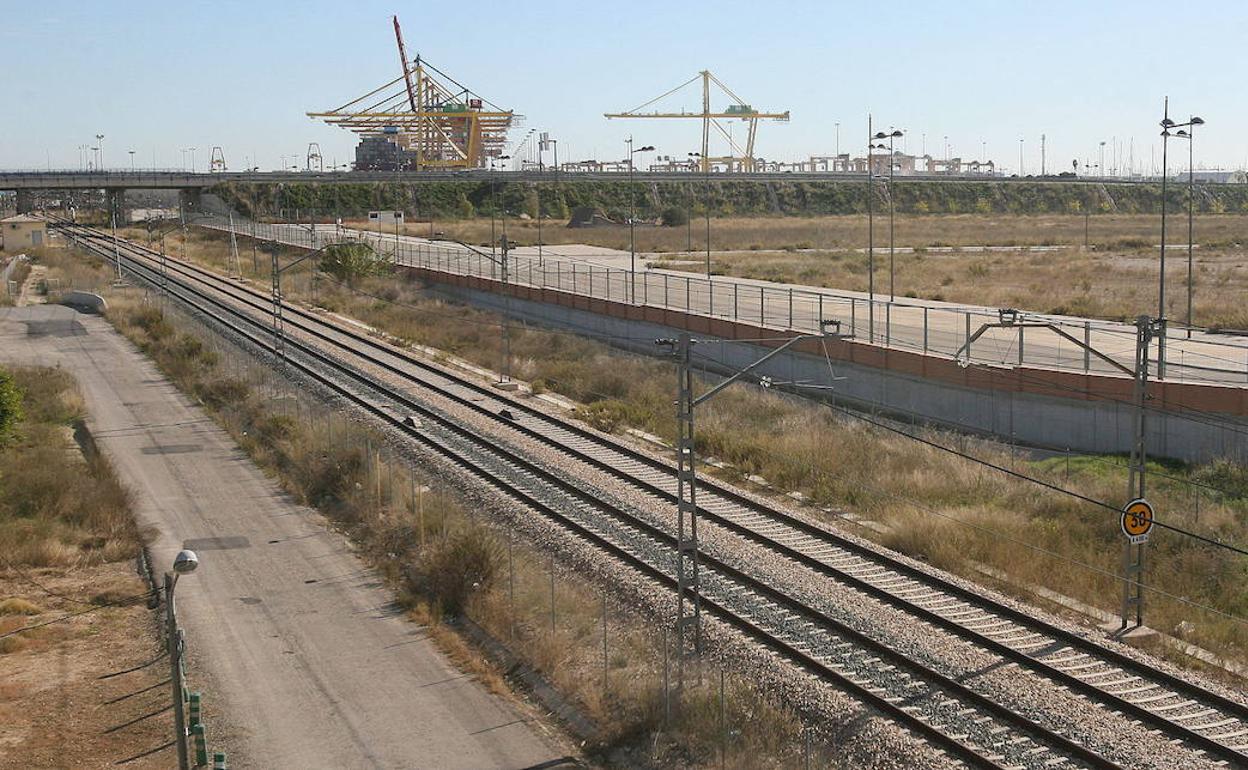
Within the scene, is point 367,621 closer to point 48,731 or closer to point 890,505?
point 48,731

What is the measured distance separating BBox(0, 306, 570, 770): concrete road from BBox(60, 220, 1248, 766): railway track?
15.8 ft

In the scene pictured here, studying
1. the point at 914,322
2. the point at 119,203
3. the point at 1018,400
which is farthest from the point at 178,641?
the point at 119,203

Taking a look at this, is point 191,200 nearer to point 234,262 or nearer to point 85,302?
point 234,262

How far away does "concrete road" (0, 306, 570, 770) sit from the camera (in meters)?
18.9

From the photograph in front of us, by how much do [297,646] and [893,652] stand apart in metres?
9.98

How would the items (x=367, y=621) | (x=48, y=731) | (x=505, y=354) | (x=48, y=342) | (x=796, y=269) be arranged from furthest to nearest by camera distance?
(x=796, y=269)
(x=48, y=342)
(x=505, y=354)
(x=367, y=621)
(x=48, y=731)

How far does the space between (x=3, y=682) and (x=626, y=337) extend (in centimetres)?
3852

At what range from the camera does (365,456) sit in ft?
112

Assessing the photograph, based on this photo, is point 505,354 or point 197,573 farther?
point 505,354

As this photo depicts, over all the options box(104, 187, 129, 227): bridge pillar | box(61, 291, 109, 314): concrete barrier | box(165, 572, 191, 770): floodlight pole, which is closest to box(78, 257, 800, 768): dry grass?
box(165, 572, 191, 770): floodlight pole

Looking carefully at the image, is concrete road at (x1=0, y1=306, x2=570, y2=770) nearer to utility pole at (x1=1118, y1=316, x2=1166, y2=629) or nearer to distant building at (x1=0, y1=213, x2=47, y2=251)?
utility pole at (x1=1118, y1=316, x2=1166, y2=629)

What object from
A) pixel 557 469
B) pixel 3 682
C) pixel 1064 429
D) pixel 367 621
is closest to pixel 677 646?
pixel 367 621

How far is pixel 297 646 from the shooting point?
907 inches

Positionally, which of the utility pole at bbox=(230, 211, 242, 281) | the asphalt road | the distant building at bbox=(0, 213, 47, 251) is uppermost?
the distant building at bbox=(0, 213, 47, 251)
